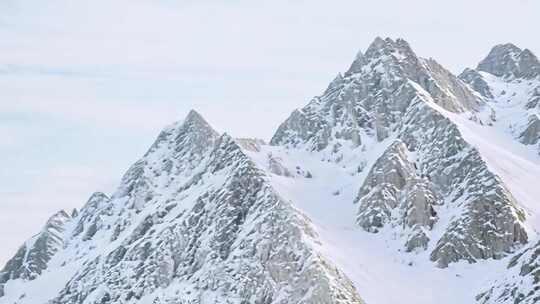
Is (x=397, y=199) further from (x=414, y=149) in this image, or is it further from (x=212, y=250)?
(x=212, y=250)

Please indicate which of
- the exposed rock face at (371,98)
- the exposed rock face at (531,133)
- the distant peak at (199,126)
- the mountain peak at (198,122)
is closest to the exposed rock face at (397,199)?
the exposed rock face at (371,98)

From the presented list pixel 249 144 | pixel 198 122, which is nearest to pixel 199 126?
pixel 198 122

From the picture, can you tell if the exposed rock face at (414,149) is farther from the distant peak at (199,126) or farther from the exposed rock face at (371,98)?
the distant peak at (199,126)

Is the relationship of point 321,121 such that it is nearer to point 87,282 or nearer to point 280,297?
point 87,282

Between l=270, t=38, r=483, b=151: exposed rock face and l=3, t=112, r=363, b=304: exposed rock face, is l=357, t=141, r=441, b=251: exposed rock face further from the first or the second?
l=270, t=38, r=483, b=151: exposed rock face

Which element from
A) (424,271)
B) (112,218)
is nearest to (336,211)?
(424,271)

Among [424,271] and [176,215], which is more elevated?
[176,215]
